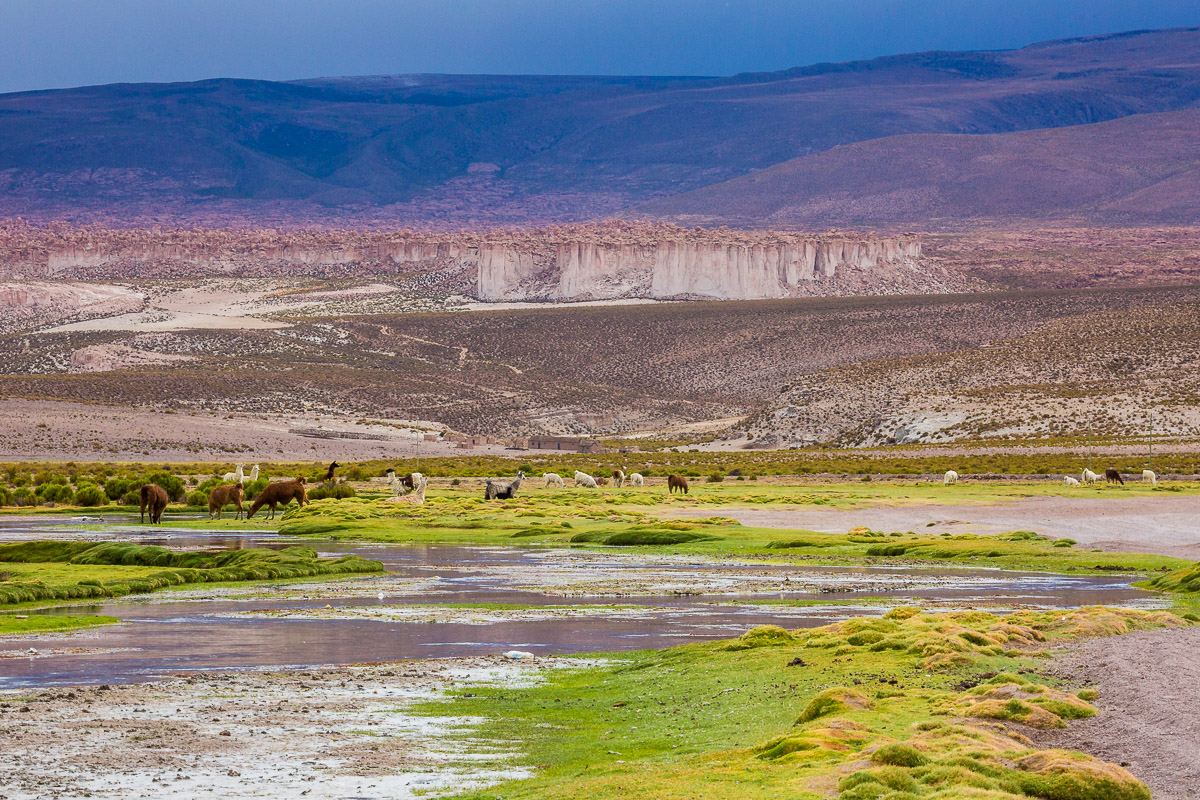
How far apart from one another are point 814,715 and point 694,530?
22.5 meters

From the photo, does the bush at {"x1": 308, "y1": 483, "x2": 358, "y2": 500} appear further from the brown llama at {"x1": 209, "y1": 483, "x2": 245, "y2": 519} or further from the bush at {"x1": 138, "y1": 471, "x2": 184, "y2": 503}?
the brown llama at {"x1": 209, "y1": 483, "x2": 245, "y2": 519}

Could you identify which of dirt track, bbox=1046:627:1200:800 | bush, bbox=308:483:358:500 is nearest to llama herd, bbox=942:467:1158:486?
bush, bbox=308:483:358:500

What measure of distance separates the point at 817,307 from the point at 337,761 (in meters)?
150

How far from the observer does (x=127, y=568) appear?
25281 millimetres

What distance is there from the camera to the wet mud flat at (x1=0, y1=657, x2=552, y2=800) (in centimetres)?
1062

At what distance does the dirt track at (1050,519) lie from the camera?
109 feet

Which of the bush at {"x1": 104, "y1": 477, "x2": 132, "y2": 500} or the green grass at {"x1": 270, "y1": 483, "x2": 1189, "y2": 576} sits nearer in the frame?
the green grass at {"x1": 270, "y1": 483, "x2": 1189, "y2": 576}

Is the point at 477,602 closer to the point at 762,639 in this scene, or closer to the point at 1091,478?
the point at 762,639

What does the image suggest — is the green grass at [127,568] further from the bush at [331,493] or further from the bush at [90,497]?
the bush at [90,497]

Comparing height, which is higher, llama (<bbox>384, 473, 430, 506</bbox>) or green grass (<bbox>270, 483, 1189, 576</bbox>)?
llama (<bbox>384, 473, 430, 506</bbox>)

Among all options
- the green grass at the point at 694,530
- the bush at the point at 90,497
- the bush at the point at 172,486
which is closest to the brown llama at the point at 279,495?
the green grass at the point at 694,530

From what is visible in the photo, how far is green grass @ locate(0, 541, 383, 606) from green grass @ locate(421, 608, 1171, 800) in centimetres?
929

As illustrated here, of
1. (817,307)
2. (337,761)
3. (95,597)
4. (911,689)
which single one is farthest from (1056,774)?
(817,307)

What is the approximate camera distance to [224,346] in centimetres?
13812
